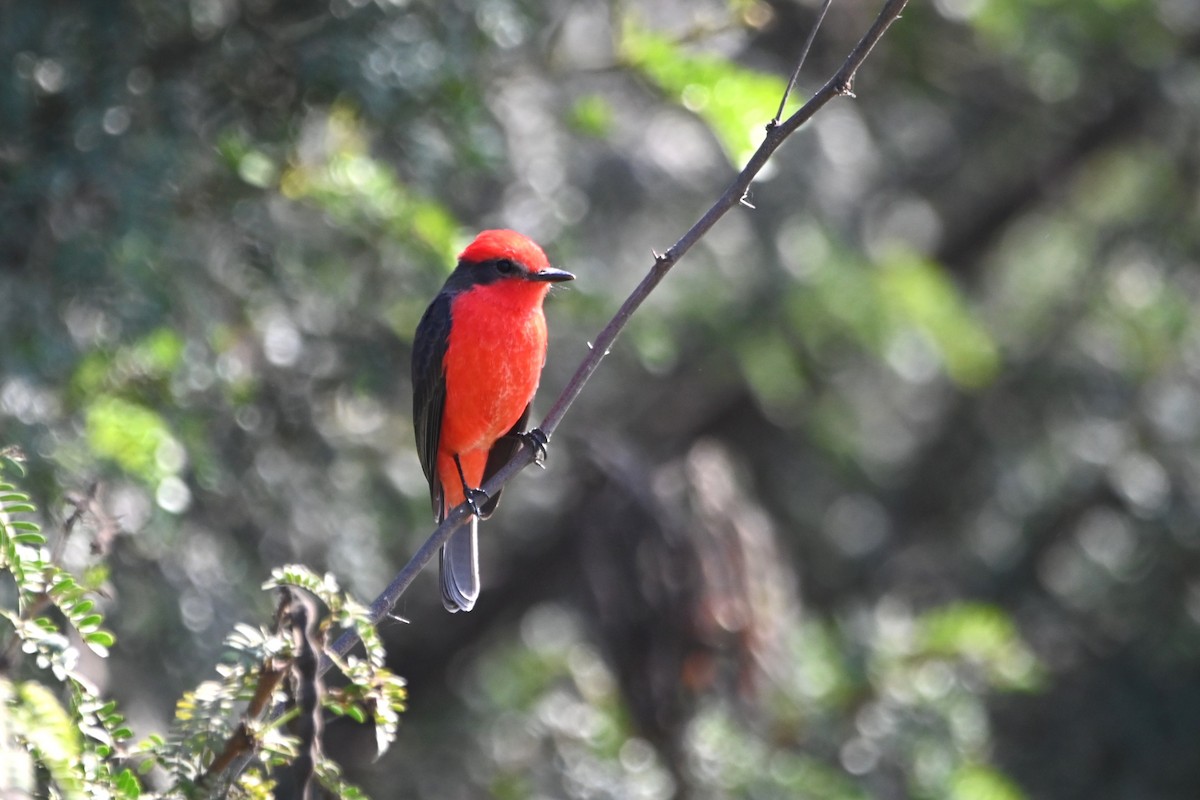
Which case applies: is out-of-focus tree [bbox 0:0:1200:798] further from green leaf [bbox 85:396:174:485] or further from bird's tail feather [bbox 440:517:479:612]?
bird's tail feather [bbox 440:517:479:612]

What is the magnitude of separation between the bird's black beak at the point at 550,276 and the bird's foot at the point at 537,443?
46 centimetres

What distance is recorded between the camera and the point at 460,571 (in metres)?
3.80

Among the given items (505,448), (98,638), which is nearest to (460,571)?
(505,448)

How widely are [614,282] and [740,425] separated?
1.48 meters

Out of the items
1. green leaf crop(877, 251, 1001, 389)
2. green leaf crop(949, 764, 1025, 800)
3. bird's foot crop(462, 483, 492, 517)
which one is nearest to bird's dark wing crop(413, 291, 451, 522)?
bird's foot crop(462, 483, 492, 517)

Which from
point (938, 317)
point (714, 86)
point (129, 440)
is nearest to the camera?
point (129, 440)

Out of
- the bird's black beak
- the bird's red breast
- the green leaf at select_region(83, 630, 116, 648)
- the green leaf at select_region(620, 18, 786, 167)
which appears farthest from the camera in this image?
the bird's red breast

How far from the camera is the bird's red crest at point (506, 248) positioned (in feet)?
13.0

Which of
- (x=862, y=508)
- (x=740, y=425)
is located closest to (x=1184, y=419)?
(x=862, y=508)

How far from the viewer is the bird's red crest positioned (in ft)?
13.0

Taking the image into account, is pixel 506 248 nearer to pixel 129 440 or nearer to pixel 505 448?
pixel 505 448

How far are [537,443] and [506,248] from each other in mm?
1073

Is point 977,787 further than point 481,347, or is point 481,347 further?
point 977,787

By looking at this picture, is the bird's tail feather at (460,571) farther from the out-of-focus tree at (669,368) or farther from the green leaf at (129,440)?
the green leaf at (129,440)
